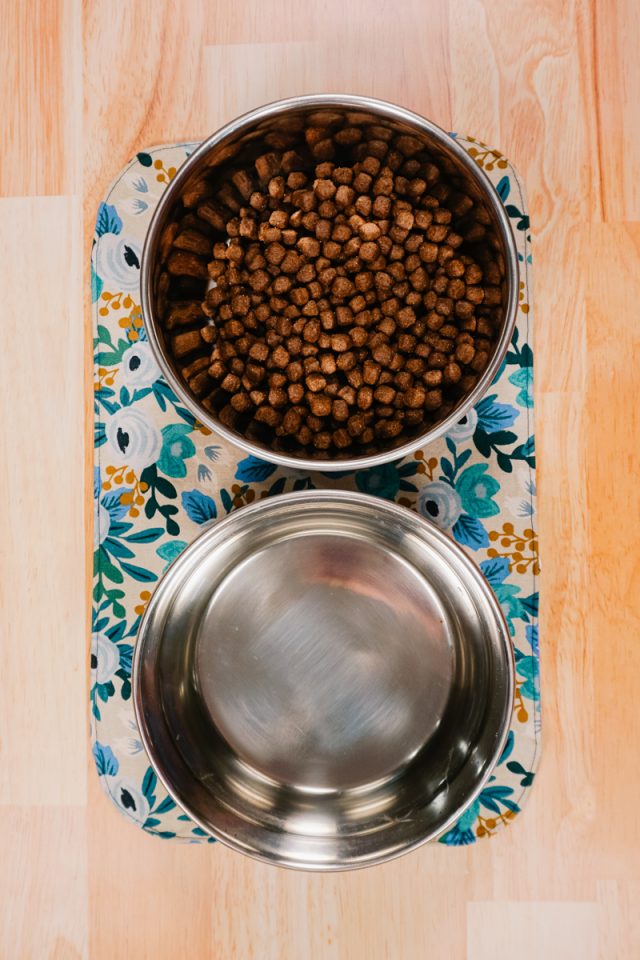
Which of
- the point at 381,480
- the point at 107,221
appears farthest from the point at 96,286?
the point at 381,480

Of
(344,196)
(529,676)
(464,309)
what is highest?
(344,196)

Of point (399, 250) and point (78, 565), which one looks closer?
point (399, 250)

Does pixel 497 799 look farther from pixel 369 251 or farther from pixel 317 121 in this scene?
pixel 317 121

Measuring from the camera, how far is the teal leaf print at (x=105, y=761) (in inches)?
37.3

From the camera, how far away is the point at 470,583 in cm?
84

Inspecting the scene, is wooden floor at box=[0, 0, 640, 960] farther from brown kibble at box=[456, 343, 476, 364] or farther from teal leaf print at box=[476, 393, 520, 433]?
brown kibble at box=[456, 343, 476, 364]

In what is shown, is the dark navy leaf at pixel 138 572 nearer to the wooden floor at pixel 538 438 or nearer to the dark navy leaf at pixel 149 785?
the wooden floor at pixel 538 438

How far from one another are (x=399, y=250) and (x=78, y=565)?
58 centimetres

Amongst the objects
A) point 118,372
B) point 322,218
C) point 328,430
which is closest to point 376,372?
point 328,430

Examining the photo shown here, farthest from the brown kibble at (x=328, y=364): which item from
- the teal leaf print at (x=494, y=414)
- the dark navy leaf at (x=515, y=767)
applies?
the dark navy leaf at (x=515, y=767)

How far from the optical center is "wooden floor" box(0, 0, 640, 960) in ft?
3.07

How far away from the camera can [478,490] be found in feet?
3.01

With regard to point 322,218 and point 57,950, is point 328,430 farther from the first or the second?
point 57,950

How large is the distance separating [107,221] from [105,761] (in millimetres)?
714
